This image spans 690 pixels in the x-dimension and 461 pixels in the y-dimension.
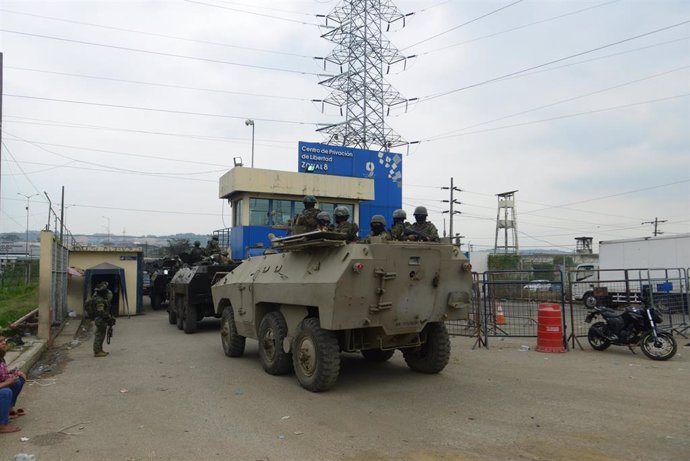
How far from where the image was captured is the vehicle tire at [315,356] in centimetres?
671

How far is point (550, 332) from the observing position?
1008 centimetres

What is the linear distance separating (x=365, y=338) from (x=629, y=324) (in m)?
5.58

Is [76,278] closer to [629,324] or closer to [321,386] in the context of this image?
[321,386]

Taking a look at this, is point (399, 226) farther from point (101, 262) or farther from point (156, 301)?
point (156, 301)

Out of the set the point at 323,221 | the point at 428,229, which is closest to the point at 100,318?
the point at 323,221

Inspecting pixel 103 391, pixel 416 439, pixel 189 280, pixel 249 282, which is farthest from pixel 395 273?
pixel 189 280

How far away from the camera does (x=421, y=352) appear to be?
8.05 m

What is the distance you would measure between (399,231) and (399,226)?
11 cm

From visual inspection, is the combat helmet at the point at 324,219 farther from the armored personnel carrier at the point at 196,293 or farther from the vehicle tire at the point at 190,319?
the vehicle tire at the point at 190,319

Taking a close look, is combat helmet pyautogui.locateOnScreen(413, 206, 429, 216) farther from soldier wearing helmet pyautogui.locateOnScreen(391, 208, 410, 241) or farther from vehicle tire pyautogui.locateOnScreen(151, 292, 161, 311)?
vehicle tire pyautogui.locateOnScreen(151, 292, 161, 311)

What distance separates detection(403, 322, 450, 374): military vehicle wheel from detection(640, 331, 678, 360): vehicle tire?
4.13 meters

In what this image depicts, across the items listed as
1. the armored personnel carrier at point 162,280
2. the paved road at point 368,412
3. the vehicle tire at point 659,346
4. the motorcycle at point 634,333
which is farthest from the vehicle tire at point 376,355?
the armored personnel carrier at point 162,280

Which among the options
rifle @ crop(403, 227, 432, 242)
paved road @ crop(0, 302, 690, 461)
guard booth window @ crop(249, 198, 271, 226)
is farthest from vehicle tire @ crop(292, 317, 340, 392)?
guard booth window @ crop(249, 198, 271, 226)

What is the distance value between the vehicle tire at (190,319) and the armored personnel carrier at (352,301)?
5.47m
